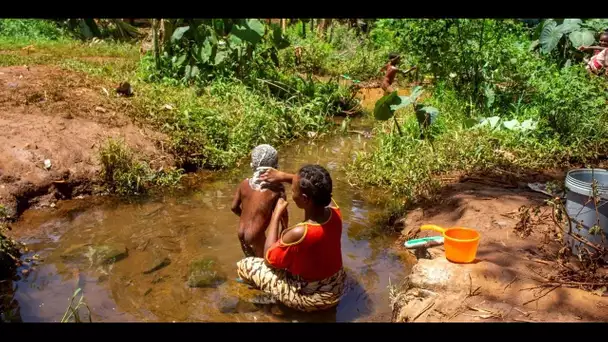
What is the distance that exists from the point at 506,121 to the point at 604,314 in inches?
165

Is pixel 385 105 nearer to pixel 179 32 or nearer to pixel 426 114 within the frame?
pixel 426 114

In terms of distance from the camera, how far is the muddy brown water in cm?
394

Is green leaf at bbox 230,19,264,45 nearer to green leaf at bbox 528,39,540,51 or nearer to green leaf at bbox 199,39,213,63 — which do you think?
green leaf at bbox 199,39,213,63

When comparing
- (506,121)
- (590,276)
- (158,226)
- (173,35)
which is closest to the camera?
(590,276)

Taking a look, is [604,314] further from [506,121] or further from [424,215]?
[506,121]

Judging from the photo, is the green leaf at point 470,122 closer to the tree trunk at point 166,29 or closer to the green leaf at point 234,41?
the green leaf at point 234,41

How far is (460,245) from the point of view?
12.5 feet

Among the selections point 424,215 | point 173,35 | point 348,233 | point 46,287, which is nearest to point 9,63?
point 173,35

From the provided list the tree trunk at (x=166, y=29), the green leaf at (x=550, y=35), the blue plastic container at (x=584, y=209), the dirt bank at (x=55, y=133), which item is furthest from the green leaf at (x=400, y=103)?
the green leaf at (x=550, y=35)

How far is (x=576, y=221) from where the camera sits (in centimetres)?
387

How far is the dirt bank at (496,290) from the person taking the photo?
11.1 ft

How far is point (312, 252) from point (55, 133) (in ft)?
13.0
